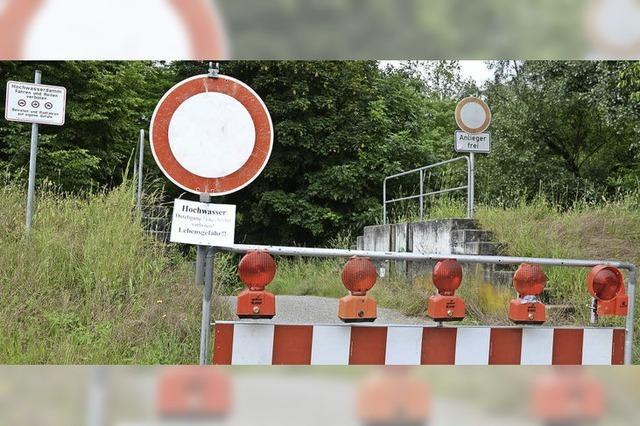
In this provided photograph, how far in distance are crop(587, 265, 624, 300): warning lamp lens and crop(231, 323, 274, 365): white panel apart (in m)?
1.39

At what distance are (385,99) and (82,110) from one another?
5.81m

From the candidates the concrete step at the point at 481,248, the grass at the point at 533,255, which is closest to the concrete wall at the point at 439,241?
the concrete step at the point at 481,248

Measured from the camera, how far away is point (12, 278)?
14.6 feet

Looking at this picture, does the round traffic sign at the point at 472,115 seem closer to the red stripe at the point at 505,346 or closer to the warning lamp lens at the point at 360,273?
the red stripe at the point at 505,346

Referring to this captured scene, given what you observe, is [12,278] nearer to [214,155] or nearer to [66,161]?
[214,155]

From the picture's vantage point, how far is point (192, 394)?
1209 millimetres

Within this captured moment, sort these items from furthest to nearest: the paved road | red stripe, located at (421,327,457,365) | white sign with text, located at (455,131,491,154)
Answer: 1. white sign with text, located at (455,131,491,154)
2. the paved road
3. red stripe, located at (421,327,457,365)

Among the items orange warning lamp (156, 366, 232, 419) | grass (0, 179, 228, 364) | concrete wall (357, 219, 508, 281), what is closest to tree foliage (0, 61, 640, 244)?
concrete wall (357, 219, 508, 281)

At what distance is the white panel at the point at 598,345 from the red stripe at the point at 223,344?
57.8 inches

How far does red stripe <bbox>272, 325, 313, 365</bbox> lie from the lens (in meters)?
2.32

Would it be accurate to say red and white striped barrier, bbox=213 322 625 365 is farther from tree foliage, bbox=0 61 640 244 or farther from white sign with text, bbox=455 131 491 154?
tree foliage, bbox=0 61 640 244

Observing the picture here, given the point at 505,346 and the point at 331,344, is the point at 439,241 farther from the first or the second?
the point at 331,344

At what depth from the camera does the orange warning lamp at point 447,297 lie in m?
2.46
